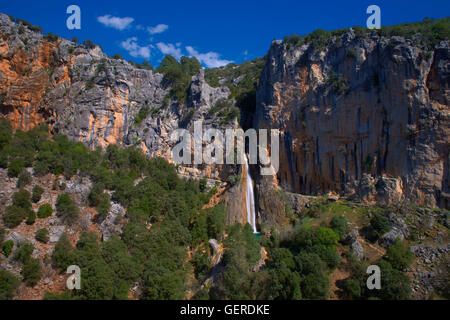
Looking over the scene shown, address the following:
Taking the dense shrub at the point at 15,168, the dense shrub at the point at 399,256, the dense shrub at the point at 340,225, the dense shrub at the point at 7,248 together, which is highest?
the dense shrub at the point at 15,168

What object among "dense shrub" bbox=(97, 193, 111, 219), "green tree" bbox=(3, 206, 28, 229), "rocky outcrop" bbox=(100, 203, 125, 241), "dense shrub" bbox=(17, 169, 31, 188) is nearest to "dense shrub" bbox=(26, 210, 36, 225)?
"green tree" bbox=(3, 206, 28, 229)

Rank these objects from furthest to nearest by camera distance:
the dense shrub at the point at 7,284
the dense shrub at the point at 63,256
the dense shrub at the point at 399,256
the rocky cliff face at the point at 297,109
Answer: the rocky cliff face at the point at 297,109 < the dense shrub at the point at 63,256 < the dense shrub at the point at 399,256 < the dense shrub at the point at 7,284

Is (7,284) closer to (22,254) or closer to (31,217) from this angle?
(22,254)

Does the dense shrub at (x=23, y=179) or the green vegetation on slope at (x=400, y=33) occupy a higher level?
the green vegetation on slope at (x=400, y=33)

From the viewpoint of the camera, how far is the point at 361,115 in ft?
91.5

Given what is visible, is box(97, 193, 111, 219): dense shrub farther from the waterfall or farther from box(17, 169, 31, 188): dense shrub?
the waterfall

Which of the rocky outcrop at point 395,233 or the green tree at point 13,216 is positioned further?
the rocky outcrop at point 395,233

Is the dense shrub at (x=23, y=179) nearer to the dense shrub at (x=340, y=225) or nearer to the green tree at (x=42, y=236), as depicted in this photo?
the green tree at (x=42, y=236)

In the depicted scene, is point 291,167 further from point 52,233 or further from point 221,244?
point 52,233

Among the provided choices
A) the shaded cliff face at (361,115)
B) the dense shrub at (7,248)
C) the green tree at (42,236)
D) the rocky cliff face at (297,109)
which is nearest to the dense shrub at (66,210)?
the green tree at (42,236)

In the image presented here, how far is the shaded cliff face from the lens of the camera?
23828mm

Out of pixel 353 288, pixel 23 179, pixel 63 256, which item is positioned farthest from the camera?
pixel 23 179

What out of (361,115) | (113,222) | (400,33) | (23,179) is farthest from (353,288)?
(23,179)

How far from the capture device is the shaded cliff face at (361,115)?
23828 mm
